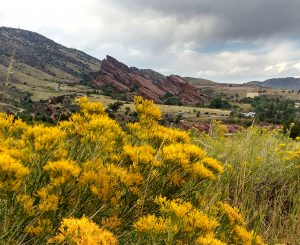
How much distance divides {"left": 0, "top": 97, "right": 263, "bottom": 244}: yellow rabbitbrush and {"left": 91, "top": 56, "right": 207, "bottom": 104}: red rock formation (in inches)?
4920

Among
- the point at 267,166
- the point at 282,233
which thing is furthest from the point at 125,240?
the point at 267,166

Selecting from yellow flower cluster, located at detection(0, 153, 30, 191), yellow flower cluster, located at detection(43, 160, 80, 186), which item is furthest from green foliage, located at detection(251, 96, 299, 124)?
yellow flower cluster, located at detection(0, 153, 30, 191)

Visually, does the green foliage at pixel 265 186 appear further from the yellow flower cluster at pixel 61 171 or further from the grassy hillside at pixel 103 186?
the yellow flower cluster at pixel 61 171

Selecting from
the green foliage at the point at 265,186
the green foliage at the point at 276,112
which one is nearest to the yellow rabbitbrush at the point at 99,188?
the green foliage at the point at 265,186

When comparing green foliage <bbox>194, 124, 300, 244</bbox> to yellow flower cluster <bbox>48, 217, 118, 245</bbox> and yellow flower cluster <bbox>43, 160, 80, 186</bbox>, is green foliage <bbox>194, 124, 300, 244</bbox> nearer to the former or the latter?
yellow flower cluster <bbox>43, 160, 80, 186</bbox>

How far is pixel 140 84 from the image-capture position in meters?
150

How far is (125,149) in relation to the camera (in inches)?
114

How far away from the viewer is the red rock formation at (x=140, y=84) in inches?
5501

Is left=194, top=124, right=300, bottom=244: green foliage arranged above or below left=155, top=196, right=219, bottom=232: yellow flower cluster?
below

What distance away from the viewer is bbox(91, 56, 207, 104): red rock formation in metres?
140

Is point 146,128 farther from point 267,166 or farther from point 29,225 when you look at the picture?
point 267,166

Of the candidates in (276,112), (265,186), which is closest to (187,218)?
(265,186)

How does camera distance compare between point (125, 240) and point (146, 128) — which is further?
point (146, 128)

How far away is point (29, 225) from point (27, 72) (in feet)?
656
